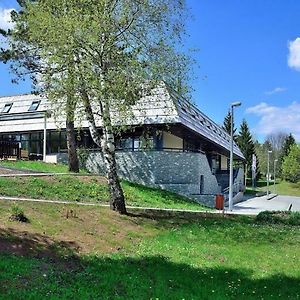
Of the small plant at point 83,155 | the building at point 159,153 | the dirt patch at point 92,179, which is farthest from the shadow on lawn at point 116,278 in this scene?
the small plant at point 83,155

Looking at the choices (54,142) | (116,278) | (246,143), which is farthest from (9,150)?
(246,143)

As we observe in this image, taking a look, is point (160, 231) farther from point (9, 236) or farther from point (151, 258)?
point (9, 236)

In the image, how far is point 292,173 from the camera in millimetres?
78125

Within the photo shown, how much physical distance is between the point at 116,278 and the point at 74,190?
460 inches

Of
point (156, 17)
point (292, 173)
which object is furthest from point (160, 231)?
point (292, 173)

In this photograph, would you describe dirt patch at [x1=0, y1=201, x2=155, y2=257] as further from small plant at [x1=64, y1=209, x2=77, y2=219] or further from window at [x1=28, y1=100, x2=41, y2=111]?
window at [x1=28, y1=100, x2=41, y2=111]

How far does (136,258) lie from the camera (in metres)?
9.58

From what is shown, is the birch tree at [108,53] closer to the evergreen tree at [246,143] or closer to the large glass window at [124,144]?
the large glass window at [124,144]

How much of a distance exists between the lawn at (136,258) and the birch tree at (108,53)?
2.67m

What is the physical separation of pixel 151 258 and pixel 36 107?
105ft

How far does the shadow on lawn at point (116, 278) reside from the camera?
682 cm

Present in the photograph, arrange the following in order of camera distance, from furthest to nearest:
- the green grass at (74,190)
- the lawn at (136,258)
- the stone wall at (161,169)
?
the stone wall at (161,169)
the green grass at (74,190)
the lawn at (136,258)

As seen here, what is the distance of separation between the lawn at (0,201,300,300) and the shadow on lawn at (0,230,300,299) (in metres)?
0.02

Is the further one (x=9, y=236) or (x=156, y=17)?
(x=156, y=17)
